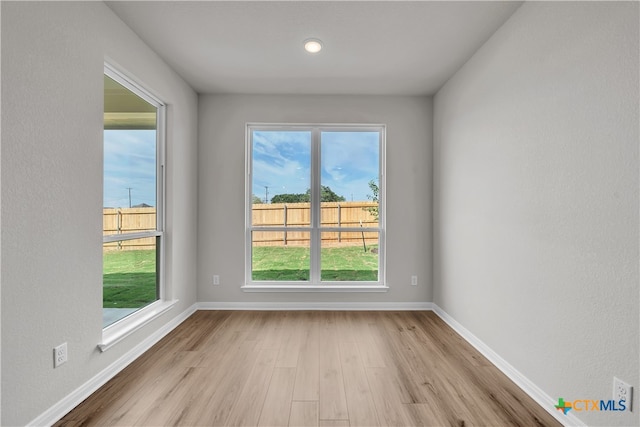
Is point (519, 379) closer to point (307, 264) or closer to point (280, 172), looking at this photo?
point (307, 264)

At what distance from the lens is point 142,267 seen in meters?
2.70

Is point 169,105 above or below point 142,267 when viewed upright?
above

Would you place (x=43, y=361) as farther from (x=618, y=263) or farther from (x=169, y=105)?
(x=618, y=263)

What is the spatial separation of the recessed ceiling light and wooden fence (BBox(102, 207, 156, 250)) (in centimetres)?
204

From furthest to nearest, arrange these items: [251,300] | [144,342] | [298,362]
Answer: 1. [251,300]
2. [144,342]
3. [298,362]

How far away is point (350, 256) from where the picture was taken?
12.2ft

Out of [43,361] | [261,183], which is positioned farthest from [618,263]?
[261,183]

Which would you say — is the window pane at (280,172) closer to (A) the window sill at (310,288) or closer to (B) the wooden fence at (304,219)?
(B) the wooden fence at (304,219)

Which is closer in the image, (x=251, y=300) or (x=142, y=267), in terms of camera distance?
(x=142, y=267)

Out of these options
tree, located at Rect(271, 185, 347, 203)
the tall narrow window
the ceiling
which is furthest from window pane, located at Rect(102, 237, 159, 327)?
the ceiling

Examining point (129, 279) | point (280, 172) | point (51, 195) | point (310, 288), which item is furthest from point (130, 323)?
point (280, 172)

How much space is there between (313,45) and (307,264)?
Result: 2.41 m

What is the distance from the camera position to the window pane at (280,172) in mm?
3676

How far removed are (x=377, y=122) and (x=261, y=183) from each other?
162 cm
